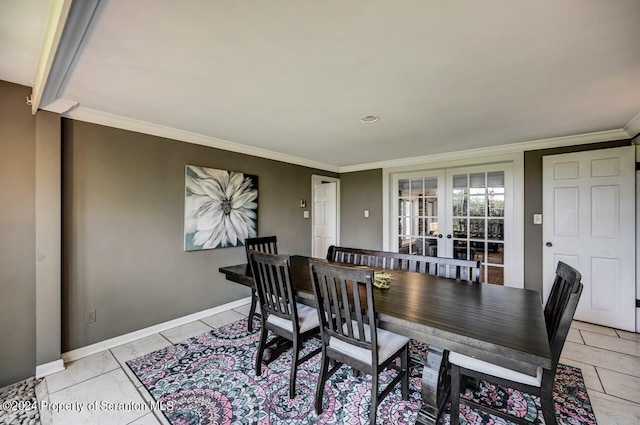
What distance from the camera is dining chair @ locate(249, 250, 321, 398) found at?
6.14 feet

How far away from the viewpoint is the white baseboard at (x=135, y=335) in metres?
2.41

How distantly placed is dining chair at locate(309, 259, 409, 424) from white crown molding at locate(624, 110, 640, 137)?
3.09 metres

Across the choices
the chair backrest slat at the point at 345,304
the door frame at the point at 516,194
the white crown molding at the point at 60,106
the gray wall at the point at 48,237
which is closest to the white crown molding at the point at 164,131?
the white crown molding at the point at 60,106

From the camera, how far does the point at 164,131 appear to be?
2936 mm

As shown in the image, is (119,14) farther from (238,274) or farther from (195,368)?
(195,368)

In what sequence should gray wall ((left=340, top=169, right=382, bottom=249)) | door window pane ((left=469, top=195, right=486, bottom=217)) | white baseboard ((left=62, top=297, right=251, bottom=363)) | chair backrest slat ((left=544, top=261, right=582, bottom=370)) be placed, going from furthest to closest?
gray wall ((left=340, top=169, right=382, bottom=249))
door window pane ((left=469, top=195, right=486, bottom=217))
white baseboard ((left=62, top=297, right=251, bottom=363))
chair backrest slat ((left=544, top=261, right=582, bottom=370))

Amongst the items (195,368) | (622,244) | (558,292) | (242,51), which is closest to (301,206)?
(195,368)

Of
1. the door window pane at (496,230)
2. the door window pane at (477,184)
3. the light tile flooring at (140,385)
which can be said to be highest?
the door window pane at (477,184)

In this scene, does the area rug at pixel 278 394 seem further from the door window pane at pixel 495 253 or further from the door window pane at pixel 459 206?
the door window pane at pixel 459 206

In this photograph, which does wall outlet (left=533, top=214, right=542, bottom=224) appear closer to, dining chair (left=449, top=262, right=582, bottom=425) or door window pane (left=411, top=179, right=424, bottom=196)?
door window pane (left=411, top=179, right=424, bottom=196)

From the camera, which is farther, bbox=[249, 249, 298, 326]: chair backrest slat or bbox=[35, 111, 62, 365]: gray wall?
bbox=[35, 111, 62, 365]: gray wall

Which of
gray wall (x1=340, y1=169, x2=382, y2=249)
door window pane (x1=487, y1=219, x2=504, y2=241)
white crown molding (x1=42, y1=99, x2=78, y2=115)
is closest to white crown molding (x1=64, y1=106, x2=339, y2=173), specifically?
white crown molding (x1=42, y1=99, x2=78, y2=115)

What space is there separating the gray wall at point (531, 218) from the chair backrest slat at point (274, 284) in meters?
3.33

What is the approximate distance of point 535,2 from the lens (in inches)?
46.0
